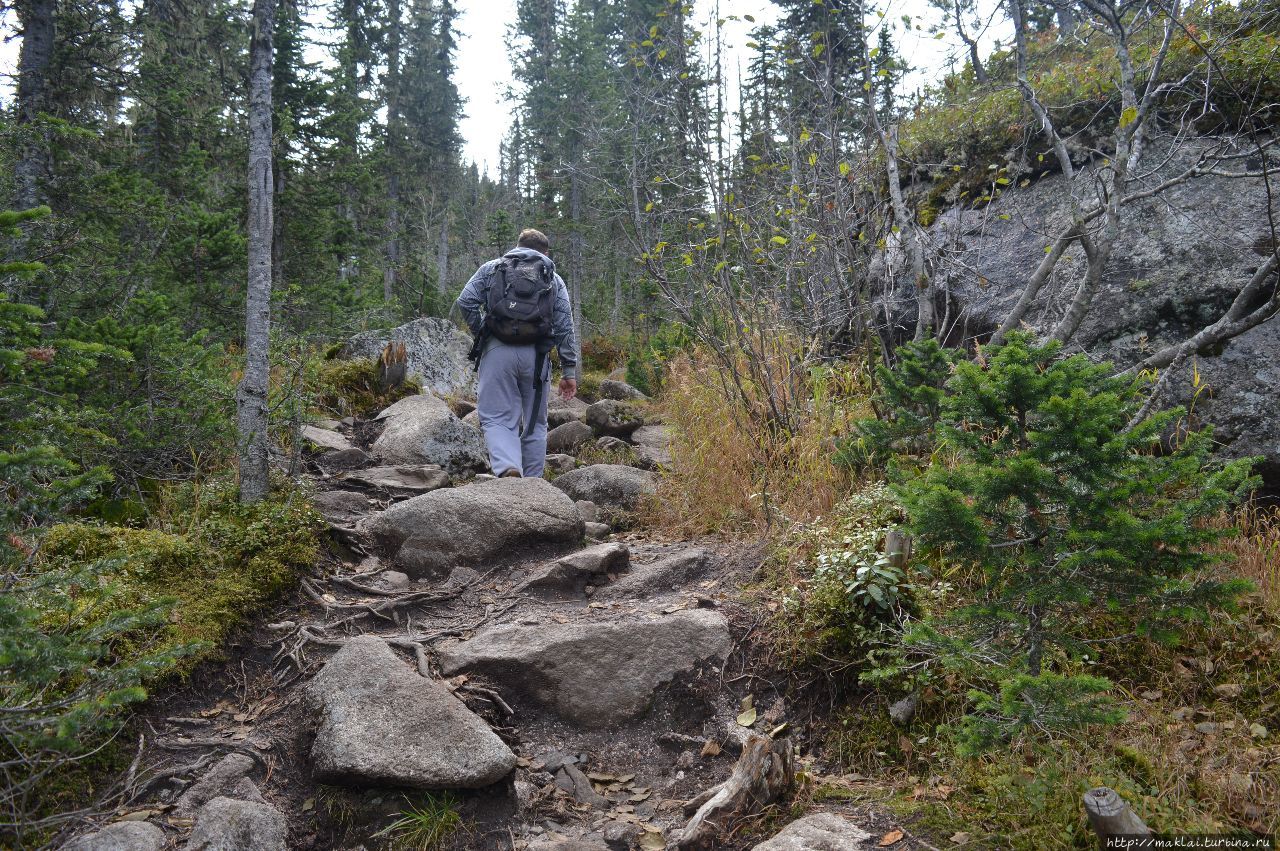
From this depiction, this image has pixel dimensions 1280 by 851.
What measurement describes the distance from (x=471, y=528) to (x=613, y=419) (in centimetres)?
483

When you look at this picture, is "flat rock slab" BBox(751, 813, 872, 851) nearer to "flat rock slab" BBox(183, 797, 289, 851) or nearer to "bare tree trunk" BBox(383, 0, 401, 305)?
"flat rock slab" BBox(183, 797, 289, 851)

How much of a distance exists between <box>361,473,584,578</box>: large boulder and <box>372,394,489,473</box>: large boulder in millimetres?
2224

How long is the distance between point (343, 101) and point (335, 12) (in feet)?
32.4

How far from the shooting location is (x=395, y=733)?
300cm

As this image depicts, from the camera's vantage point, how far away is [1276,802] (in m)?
2.14

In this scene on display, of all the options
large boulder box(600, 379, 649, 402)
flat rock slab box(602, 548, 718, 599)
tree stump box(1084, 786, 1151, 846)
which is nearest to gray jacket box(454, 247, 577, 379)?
flat rock slab box(602, 548, 718, 599)

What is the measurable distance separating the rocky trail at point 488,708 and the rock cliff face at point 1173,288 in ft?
9.63

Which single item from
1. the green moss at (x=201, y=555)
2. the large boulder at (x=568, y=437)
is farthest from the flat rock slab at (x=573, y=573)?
the large boulder at (x=568, y=437)

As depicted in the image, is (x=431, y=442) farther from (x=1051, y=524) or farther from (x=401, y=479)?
(x=1051, y=524)

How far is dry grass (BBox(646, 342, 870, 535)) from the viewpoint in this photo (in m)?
4.82

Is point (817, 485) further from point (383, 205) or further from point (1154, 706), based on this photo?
point (383, 205)

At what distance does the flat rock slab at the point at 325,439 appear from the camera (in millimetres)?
7270

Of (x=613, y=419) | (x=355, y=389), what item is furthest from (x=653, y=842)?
(x=355, y=389)

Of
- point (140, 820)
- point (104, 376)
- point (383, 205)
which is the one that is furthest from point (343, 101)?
point (140, 820)
